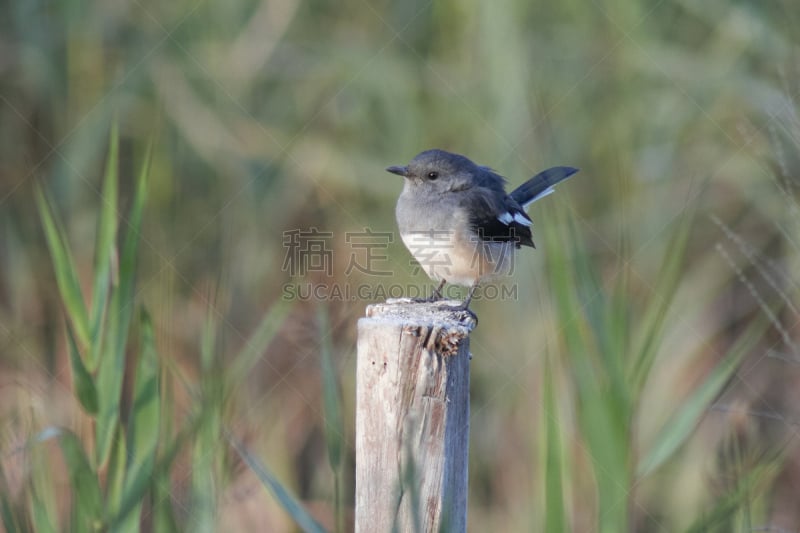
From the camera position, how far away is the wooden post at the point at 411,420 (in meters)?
2.10

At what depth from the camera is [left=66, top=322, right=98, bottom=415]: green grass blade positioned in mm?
2301

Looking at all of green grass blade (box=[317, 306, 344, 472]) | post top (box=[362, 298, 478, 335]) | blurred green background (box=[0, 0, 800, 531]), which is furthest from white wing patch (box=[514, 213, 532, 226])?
green grass blade (box=[317, 306, 344, 472])

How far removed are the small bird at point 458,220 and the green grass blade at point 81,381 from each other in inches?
52.5

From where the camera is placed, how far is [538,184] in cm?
375

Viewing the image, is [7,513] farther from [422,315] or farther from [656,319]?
[656,319]

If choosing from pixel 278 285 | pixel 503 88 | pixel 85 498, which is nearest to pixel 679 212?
pixel 503 88

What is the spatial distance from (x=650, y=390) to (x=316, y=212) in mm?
1904

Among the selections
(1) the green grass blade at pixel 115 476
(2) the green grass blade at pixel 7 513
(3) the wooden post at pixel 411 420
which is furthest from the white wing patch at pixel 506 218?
(2) the green grass blade at pixel 7 513

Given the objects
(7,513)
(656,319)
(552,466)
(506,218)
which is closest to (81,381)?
(7,513)

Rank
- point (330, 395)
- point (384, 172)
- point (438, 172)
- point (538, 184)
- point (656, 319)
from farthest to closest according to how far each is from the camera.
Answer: point (384, 172) < point (538, 184) < point (438, 172) < point (330, 395) < point (656, 319)

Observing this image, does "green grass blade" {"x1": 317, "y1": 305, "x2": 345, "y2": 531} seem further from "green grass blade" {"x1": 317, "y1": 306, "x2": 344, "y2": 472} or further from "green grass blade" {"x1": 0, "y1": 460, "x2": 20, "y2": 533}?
"green grass blade" {"x1": 0, "y1": 460, "x2": 20, "y2": 533}

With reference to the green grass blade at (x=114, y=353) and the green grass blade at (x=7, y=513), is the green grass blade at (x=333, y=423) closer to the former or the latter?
the green grass blade at (x=114, y=353)

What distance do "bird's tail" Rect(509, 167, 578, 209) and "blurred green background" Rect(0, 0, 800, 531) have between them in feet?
0.31

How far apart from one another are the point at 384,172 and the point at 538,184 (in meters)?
1.06
